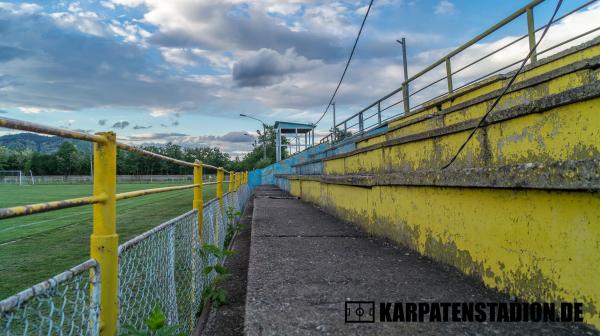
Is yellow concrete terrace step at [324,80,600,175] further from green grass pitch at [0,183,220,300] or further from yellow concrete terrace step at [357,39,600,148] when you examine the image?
green grass pitch at [0,183,220,300]

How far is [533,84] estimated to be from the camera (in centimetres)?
389

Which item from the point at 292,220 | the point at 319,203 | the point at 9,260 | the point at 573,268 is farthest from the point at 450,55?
the point at 9,260

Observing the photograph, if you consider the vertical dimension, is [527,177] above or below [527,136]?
below

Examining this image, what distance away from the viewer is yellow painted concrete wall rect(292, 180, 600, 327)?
1.78m

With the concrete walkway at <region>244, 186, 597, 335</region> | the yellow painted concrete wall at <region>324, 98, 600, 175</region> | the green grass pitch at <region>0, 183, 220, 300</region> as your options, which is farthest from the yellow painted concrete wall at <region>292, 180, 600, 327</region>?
the green grass pitch at <region>0, 183, 220, 300</region>

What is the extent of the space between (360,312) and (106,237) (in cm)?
139

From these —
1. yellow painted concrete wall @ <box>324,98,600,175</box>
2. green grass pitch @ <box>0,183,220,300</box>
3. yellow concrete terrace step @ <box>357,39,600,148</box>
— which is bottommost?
green grass pitch @ <box>0,183,220,300</box>

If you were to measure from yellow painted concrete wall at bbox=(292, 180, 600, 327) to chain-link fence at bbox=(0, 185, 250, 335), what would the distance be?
1895 millimetres

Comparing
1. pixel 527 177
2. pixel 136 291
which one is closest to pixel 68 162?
pixel 136 291

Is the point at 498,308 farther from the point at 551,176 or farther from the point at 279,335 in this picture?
the point at 279,335

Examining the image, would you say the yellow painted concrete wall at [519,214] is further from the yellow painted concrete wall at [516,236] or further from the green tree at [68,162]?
the green tree at [68,162]

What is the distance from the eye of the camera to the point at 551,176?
189cm

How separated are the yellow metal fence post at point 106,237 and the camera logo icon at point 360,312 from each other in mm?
1168

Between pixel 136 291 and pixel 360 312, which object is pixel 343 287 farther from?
pixel 136 291
